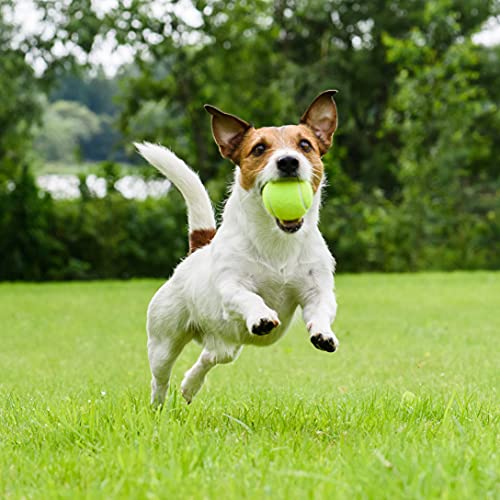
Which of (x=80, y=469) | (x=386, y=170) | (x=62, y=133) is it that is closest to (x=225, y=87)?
(x=386, y=170)

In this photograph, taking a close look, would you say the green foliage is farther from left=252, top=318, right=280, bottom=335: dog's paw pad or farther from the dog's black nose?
left=252, top=318, right=280, bottom=335: dog's paw pad

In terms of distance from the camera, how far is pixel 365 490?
9.43 ft

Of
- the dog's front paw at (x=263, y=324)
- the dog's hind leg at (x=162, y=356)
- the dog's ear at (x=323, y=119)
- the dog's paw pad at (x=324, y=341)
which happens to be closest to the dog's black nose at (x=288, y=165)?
the dog's ear at (x=323, y=119)

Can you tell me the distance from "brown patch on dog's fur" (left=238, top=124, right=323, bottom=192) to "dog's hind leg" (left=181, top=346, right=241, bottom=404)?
3.28 feet

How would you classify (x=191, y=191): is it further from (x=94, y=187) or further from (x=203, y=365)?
(x=94, y=187)

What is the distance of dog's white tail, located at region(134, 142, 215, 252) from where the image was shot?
5676 mm

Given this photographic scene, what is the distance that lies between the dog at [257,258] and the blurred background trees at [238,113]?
1535 cm

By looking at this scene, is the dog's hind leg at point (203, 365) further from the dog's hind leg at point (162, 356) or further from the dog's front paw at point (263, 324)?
the dog's front paw at point (263, 324)

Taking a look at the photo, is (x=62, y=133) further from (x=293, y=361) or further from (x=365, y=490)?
(x=365, y=490)

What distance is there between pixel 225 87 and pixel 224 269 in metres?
18.4

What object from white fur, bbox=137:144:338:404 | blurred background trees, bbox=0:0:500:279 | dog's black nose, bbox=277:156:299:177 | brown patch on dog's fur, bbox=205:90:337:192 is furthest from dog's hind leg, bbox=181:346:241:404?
blurred background trees, bbox=0:0:500:279

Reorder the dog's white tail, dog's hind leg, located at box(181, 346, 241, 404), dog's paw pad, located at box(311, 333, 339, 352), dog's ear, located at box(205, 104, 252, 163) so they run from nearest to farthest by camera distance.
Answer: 1. dog's paw pad, located at box(311, 333, 339, 352)
2. dog's ear, located at box(205, 104, 252, 163)
3. dog's hind leg, located at box(181, 346, 241, 404)
4. the dog's white tail

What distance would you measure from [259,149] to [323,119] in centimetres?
53

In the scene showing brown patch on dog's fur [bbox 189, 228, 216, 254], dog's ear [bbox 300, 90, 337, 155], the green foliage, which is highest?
dog's ear [bbox 300, 90, 337, 155]
